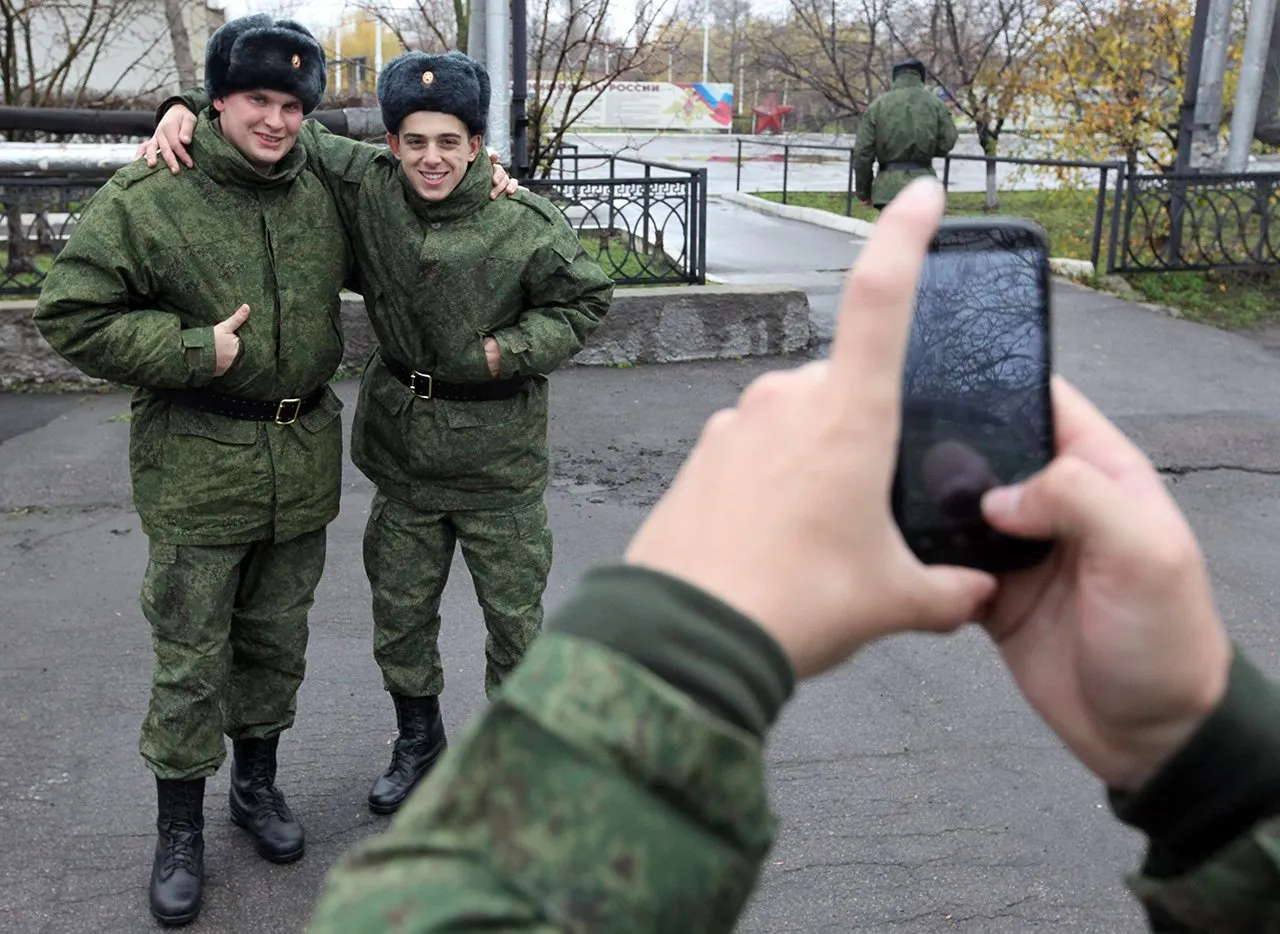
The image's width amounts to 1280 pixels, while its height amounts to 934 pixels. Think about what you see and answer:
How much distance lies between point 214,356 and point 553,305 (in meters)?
0.93

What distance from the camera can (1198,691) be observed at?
2.90 ft

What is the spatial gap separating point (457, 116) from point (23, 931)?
214 cm

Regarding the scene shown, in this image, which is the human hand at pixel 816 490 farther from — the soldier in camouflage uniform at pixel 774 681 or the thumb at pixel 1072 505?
the thumb at pixel 1072 505

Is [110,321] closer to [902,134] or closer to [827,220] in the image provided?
[902,134]

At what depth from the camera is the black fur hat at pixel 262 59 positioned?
119 inches

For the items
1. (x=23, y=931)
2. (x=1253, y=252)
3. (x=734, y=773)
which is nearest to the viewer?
(x=734, y=773)

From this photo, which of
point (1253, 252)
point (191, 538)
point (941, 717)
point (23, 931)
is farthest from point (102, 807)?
point (1253, 252)

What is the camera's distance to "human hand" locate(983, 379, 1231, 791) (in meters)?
0.83

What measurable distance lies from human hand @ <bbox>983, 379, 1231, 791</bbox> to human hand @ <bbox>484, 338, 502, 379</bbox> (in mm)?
2484

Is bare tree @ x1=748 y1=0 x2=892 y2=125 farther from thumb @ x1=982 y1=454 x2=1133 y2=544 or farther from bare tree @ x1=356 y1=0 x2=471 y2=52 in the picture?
thumb @ x1=982 y1=454 x2=1133 y2=544

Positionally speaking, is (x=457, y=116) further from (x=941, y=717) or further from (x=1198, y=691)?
(x=1198, y=691)

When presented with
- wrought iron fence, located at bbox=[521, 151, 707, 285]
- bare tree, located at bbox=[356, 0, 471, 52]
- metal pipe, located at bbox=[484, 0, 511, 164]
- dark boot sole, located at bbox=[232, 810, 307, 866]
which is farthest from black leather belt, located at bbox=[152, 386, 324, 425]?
bare tree, located at bbox=[356, 0, 471, 52]

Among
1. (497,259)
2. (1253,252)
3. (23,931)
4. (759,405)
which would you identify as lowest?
(23,931)

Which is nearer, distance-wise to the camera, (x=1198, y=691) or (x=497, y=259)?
(x=1198, y=691)
